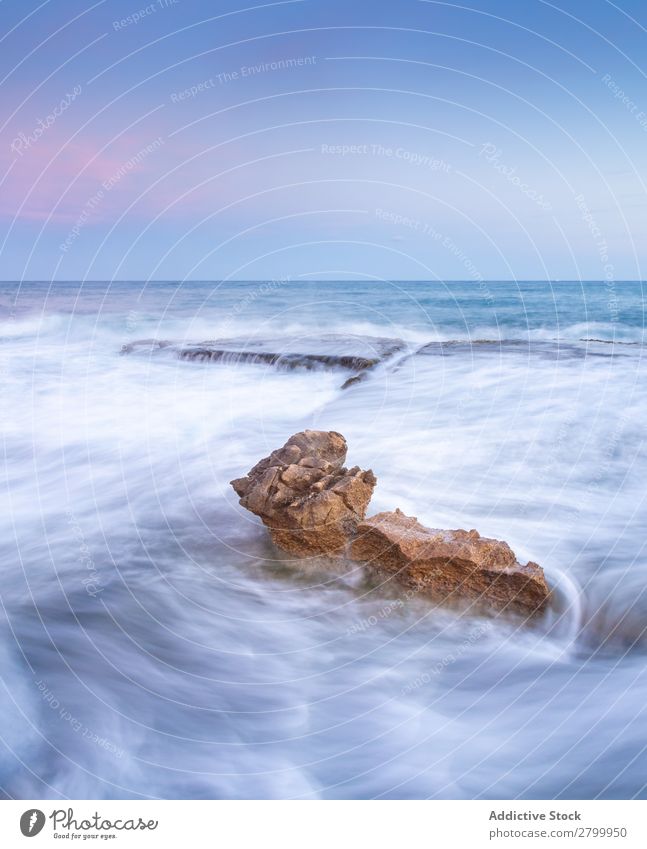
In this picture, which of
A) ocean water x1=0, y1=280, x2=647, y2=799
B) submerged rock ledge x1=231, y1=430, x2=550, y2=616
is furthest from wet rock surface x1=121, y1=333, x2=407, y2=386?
submerged rock ledge x1=231, y1=430, x2=550, y2=616

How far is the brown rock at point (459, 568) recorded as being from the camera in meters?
5.43

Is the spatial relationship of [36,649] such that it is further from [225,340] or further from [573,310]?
[573,310]

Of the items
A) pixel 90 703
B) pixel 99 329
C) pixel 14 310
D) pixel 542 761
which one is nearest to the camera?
pixel 542 761

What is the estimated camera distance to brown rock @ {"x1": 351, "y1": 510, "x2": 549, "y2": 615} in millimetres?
5426

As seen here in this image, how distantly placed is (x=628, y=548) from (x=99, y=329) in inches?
765

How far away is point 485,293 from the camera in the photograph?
3900cm
